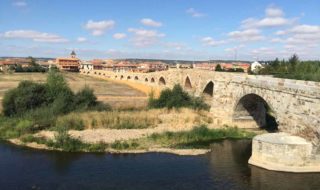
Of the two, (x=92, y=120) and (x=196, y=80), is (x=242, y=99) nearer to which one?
(x=92, y=120)

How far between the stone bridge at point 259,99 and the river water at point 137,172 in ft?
12.3

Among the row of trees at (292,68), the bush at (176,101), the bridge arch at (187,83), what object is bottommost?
the bush at (176,101)

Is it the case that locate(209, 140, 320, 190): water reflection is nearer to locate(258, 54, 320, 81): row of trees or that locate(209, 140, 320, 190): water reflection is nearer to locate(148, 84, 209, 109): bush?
locate(148, 84, 209, 109): bush

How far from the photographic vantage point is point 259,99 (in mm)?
39125

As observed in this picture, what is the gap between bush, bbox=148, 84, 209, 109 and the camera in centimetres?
4650

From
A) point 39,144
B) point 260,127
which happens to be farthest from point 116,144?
point 260,127

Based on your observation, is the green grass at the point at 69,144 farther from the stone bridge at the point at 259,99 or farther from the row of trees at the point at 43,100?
the stone bridge at the point at 259,99

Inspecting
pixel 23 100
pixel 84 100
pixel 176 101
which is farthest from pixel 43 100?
pixel 176 101

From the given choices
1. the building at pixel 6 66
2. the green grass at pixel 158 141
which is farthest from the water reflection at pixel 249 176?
the building at pixel 6 66

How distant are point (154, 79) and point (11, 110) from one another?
162 ft

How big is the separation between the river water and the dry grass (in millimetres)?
8523

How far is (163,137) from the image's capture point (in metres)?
33.1

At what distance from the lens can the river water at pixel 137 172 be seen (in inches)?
866

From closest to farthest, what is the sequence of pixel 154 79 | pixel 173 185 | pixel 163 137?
1. pixel 173 185
2. pixel 163 137
3. pixel 154 79
